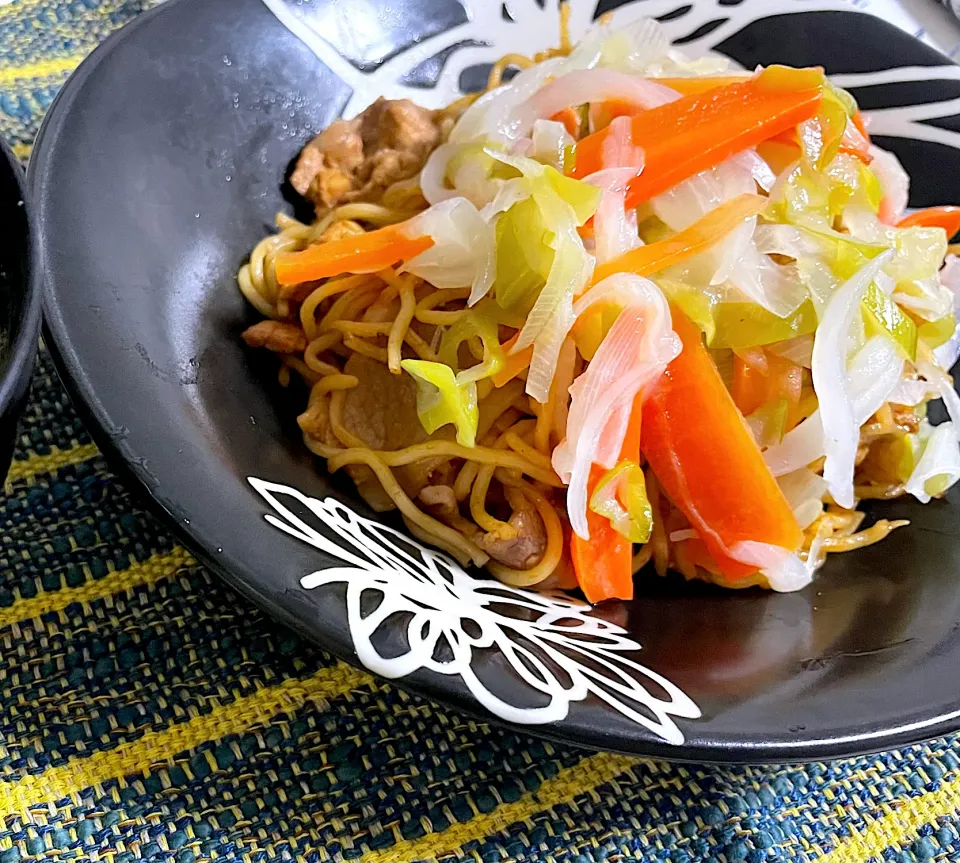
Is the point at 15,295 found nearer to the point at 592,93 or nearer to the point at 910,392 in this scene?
the point at 592,93

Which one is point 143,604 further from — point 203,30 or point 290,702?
point 203,30

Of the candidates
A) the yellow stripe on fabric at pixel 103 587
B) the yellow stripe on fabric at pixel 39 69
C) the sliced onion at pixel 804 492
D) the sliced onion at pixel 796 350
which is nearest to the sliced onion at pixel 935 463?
the sliced onion at pixel 804 492

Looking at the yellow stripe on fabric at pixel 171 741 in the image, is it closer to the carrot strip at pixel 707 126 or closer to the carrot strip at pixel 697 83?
the carrot strip at pixel 707 126

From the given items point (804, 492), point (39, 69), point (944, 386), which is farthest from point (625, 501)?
point (39, 69)

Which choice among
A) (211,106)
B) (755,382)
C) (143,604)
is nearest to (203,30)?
(211,106)

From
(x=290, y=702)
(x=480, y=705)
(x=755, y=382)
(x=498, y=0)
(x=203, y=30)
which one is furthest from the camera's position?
(x=498, y=0)

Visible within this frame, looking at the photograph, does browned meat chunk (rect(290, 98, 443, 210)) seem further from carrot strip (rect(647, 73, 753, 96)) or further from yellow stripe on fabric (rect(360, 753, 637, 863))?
yellow stripe on fabric (rect(360, 753, 637, 863))
